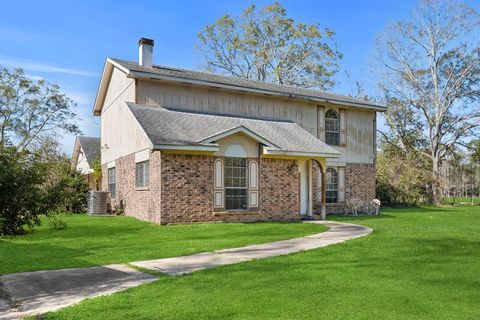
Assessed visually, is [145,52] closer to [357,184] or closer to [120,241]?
[120,241]

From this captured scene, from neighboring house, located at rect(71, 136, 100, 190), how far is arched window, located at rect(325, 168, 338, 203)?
13458mm

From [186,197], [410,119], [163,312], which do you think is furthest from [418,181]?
[163,312]

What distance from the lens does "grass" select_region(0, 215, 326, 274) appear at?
887 centimetres

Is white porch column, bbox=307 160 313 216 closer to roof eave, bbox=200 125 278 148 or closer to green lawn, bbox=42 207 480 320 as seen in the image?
roof eave, bbox=200 125 278 148

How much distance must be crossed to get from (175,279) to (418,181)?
2624 cm

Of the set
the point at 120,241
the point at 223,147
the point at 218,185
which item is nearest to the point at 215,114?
the point at 223,147

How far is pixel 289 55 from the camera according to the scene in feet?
136

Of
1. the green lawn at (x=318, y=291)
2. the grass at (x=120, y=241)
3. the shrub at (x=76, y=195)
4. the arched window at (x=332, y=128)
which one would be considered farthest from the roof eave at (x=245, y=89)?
the green lawn at (x=318, y=291)

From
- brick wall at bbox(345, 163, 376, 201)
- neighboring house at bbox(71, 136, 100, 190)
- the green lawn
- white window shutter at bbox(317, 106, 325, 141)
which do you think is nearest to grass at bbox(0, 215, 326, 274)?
the green lawn

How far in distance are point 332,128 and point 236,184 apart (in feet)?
27.7

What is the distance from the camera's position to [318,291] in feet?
20.7

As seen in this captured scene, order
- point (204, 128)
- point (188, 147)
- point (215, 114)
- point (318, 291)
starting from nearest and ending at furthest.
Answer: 1. point (318, 291)
2. point (188, 147)
3. point (204, 128)
4. point (215, 114)

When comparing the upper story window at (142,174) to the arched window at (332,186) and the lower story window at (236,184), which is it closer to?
the lower story window at (236,184)

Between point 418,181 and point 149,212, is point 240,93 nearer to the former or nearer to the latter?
point 149,212
